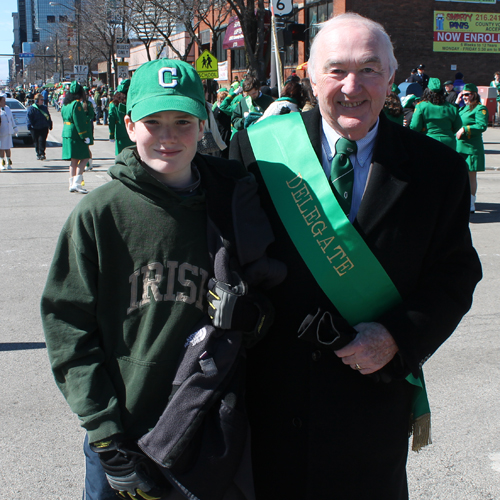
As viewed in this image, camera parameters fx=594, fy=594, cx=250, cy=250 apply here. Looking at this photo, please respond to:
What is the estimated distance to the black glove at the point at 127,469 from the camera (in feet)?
5.49

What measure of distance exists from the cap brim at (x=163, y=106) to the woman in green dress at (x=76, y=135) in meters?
9.39

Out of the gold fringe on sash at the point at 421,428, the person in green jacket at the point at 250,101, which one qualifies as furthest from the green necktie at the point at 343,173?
the person in green jacket at the point at 250,101

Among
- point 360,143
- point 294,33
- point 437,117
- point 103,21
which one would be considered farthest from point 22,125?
point 103,21

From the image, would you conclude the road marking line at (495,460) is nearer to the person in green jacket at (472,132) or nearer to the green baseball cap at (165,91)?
the green baseball cap at (165,91)

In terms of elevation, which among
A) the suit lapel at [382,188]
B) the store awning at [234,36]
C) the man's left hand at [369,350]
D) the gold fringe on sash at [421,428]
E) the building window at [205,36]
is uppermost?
the building window at [205,36]

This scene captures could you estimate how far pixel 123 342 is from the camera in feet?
5.78

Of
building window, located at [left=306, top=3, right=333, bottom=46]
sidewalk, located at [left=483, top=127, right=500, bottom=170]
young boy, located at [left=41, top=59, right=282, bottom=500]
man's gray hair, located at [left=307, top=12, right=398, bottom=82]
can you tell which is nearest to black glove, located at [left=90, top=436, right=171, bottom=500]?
young boy, located at [left=41, top=59, right=282, bottom=500]

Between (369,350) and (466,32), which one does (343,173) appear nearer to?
(369,350)

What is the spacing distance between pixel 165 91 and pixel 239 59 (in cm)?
3723

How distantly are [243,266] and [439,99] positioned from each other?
8.03 m

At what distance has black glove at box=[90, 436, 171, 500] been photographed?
1.67 metres

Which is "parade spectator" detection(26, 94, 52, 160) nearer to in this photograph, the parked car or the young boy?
the parked car

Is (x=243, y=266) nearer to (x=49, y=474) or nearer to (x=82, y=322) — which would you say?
(x=82, y=322)

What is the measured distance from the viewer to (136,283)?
1.72 meters
